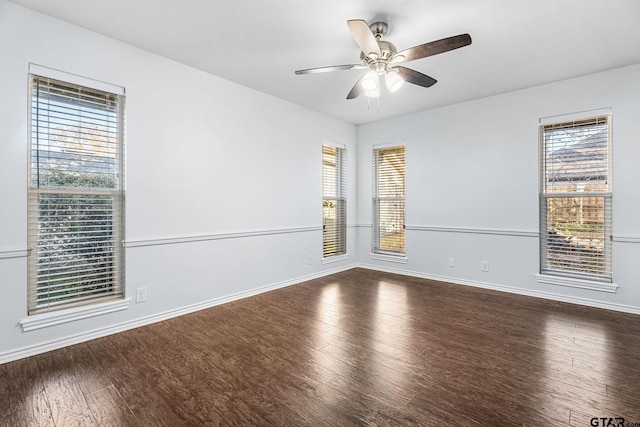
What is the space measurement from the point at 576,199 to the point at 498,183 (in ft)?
2.71

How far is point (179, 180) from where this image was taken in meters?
3.16

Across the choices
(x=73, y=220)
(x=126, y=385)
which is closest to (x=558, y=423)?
(x=126, y=385)

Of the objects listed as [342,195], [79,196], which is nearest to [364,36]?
[79,196]

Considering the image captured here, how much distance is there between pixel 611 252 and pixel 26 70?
5670mm

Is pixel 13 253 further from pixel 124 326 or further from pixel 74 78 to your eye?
pixel 74 78

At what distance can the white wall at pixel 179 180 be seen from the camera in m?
2.25

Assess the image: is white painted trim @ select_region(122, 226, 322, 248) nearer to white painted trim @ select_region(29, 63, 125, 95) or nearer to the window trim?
the window trim

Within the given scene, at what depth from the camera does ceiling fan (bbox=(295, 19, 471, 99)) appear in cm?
213

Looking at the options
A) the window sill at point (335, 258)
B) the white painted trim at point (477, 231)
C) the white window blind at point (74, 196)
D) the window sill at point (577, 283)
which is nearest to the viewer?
the white window blind at point (74, 196)

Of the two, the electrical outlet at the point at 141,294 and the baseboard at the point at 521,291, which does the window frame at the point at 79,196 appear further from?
the baseboard at the point at 521,291

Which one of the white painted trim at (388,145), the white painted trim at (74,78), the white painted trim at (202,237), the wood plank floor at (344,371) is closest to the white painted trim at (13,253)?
the white painted trim at (202,237)

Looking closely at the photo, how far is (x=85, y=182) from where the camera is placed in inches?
103

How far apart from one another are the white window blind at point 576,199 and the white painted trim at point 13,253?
5139mm


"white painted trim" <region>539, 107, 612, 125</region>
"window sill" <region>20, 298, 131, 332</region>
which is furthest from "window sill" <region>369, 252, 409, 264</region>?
"window sill" <region>20, 298, 131, 332</region>
